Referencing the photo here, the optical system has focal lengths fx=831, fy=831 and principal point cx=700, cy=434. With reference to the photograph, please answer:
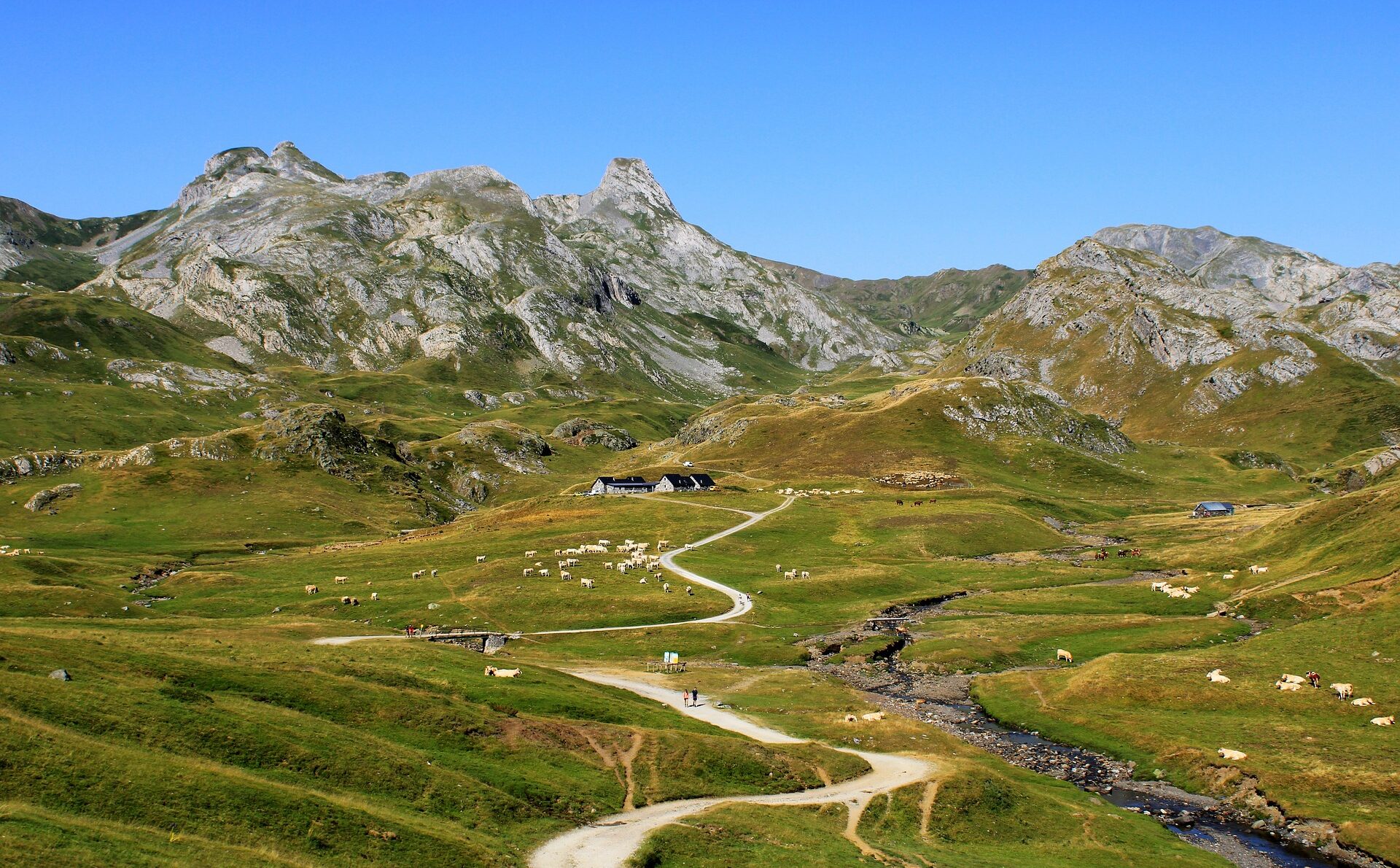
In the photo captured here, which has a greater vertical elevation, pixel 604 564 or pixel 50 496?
pixel 50 496

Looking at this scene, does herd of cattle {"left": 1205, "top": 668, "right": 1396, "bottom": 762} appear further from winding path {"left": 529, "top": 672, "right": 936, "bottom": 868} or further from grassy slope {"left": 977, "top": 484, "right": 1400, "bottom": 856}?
winding path {"left": 529, "top": 672, "right": 936, "bottom": 868}

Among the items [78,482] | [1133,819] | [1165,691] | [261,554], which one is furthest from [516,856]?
[78,482]

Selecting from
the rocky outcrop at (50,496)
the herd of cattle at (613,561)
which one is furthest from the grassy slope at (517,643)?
the herd of cattle at (613,561)

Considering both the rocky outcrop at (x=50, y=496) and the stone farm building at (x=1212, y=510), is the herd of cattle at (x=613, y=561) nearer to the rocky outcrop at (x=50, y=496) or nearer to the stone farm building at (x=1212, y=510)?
the rocky outcrop at (x=50, y=496)

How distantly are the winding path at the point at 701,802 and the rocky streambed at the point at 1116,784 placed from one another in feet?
40.3

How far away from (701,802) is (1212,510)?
186 meters

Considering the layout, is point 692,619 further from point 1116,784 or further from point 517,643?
point 1116,784

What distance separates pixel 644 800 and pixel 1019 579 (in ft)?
316

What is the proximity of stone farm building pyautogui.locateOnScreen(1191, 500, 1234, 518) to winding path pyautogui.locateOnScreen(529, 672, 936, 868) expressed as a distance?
163854 millimetres

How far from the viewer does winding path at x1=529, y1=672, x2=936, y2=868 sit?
37438 mm

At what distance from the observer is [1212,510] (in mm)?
191125

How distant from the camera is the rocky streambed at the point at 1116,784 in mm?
47062

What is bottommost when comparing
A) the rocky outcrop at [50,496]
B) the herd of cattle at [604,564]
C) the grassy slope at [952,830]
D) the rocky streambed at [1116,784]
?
the rocky streambed at [1116,784]

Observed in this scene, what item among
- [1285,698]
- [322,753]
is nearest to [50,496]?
[322,753]
